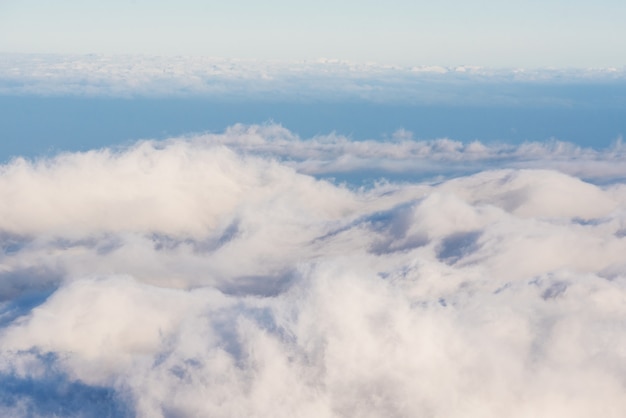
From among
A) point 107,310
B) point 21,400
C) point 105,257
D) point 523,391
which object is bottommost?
point 105,257

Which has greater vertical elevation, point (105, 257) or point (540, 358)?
point (540, 358)

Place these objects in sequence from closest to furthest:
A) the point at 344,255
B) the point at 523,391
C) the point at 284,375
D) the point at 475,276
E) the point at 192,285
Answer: the point at 523,391 → the point at 284,375 → the point at 475,276 → the point at 192,285 → the point at 344,255

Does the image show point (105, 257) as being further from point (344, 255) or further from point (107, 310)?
point (107, 310)

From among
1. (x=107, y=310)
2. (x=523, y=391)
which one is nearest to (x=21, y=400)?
(x=107, y=310)

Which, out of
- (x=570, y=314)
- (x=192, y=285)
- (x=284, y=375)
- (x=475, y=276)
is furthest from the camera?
(x=192, y=285)

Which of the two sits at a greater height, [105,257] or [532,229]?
[532,229]

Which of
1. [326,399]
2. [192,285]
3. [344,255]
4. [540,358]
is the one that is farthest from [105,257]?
[540,358]

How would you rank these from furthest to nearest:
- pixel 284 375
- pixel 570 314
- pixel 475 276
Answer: pixel 475 276 → pixel 570 314 → pixel 284 375

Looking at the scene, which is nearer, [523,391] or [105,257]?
[523,391]

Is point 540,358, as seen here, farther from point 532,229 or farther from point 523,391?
point 532,229
